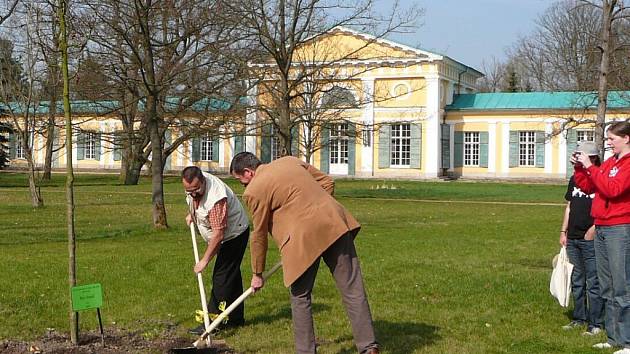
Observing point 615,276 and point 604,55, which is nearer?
point 615,276

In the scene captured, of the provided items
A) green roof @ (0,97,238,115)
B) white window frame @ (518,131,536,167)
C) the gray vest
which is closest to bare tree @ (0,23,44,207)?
green roof @ (0,97,238,115)

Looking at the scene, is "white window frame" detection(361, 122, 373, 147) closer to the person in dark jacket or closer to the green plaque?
the person in dark jacket

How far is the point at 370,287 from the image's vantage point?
966cm

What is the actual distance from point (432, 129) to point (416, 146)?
152cm

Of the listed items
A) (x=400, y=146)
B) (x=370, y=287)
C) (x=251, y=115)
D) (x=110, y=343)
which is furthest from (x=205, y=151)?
(x=110, y=343)

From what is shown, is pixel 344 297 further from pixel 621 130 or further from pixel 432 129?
pixel 432 129

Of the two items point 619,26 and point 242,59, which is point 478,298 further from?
point 619,26

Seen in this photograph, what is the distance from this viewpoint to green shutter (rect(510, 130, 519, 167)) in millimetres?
51500

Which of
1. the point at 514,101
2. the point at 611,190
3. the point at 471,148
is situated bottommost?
the point at 611,190

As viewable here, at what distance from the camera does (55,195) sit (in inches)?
1265

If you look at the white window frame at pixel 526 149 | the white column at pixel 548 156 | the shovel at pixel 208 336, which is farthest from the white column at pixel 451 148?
the shovel at pixel 208 336

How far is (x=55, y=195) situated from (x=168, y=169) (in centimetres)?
2488

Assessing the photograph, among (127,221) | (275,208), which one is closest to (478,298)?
(275,208)

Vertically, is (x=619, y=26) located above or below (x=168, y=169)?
above
